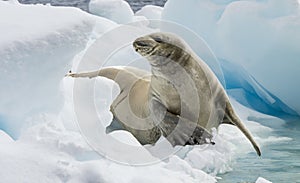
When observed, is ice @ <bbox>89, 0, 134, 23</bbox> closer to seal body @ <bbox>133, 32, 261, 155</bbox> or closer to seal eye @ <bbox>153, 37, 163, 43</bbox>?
seal body @ <bbox>133, 32, 261, 155</bbox>

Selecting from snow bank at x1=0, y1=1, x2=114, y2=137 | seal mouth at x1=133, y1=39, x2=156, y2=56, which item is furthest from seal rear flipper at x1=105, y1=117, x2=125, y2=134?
seal mouth at x1=133, y1=39, x2=156, y2=56

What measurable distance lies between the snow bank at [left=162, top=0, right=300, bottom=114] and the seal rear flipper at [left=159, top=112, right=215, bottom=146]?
519cm

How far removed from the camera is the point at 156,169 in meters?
3.43

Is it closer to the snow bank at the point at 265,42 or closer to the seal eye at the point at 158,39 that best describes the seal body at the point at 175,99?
the seal eye at the point at 158,39

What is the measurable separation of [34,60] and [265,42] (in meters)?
5.34

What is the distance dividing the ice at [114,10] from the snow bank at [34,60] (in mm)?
8140

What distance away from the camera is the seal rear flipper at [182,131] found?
314 cm

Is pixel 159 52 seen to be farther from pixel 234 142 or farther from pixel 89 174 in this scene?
pixel 234 142

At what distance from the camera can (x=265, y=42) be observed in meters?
8.18

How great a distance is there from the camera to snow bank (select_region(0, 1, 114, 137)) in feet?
11.2

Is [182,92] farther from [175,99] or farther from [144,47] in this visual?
[144,47]

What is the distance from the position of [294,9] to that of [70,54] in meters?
5.18

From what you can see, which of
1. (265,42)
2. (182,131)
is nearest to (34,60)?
(182,131)

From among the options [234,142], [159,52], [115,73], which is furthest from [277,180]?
[159,52]
